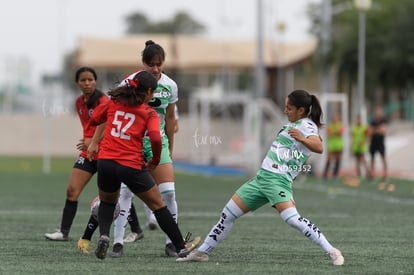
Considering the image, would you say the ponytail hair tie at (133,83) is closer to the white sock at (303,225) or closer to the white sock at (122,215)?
the white sock at (122,215)

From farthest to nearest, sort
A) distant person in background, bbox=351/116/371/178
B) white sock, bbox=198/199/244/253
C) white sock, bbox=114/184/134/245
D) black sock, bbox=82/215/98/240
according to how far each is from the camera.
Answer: distant person in background, bbox=351/116/371/178 < black sock, bbox=82/215/98/240 < white sock, bbox=114/184/134/245 < white sock, bbox=198/199/244/253

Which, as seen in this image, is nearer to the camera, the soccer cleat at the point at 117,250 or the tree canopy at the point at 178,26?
the soccer cleat at the point at 117,250

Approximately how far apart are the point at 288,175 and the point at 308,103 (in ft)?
2.30

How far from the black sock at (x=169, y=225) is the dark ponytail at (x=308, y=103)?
5.36ft

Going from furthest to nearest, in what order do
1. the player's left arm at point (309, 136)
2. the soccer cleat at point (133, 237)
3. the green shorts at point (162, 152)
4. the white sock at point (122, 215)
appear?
1. the soccer cleat at point (133, 237)
2. the green shorts at point (162, 152)
3. the white sock at point (122, 215)
4. the player's left arm at point (309, 136)

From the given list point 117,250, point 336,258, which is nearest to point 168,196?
point 117,250

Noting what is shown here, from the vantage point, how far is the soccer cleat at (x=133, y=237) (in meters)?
12.6

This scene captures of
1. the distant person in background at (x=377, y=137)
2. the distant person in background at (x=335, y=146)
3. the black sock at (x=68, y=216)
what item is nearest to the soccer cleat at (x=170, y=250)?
the black sock at (x=68, y=216)

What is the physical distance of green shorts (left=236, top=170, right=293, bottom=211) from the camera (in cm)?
1016

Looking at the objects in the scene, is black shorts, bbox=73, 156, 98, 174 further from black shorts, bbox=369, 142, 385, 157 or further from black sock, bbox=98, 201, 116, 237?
black shorts, bbox=369, 142, 385, 157

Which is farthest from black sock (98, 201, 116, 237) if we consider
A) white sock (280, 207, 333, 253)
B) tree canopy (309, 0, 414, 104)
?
tree canopy (309, 0, 414, 104)

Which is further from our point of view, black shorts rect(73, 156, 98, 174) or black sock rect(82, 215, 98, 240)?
black shorts rect(73, 156, 98, 174)

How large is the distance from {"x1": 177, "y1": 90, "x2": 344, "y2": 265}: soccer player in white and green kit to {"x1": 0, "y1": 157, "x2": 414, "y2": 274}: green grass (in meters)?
0.34

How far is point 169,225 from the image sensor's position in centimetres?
1064
